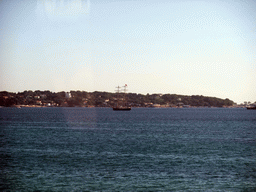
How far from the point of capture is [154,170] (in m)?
41.9

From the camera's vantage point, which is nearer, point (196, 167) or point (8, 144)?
point (196, 167)

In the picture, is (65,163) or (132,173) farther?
(65,163)

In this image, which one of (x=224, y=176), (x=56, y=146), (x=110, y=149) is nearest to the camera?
(x=224, y=176)

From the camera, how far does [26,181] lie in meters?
36.4

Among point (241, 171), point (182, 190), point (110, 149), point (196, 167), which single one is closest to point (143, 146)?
point (110, 149)

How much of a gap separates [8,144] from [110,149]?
21927 millimetres

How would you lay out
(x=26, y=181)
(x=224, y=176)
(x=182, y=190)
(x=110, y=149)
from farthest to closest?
(x=110, y=149)
(x=224, y=176)
(x=26, y=181)
(x=182, y=190)

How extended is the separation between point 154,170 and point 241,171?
10971 mm

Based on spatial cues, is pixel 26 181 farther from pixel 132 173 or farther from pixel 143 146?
pixel 143 146

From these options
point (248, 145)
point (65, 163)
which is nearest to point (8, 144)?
point (65, 163)

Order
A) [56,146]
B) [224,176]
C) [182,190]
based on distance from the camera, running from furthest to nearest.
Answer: [56,146] → [224,176] → [182,190]

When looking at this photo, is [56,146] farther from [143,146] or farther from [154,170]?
[154,170]

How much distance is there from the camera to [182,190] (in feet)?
111

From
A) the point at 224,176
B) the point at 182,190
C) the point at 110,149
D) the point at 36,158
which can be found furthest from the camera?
the point at 110,149
